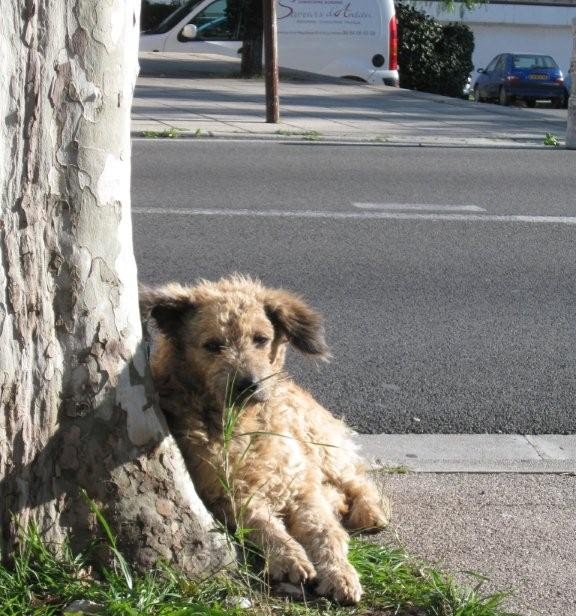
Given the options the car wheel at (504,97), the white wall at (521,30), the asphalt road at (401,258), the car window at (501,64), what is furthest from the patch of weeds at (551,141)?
the white wall at (521,30)

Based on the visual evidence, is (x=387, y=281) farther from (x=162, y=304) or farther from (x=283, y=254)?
(x=162, y=304)

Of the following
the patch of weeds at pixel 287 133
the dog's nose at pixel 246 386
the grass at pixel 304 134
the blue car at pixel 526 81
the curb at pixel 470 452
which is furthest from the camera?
the blue car at pixel 526 81

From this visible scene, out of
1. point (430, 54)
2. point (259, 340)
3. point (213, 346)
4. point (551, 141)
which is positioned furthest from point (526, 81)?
point (213, 346)

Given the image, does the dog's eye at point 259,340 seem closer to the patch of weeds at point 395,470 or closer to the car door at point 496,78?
the patch of weeds at point 395,470

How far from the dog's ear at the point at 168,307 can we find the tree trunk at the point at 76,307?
688mm

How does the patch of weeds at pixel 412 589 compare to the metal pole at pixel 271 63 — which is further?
the metal pole at pixel 271 63

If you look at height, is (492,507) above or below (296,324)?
below

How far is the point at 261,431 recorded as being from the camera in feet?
12.9

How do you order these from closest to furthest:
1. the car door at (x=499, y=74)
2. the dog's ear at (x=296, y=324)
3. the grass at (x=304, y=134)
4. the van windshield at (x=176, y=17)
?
the dog's ear at (x=296, y=324), the grass at (x=304, y=134), the van windshield at (x=176, y=17), the car door at (x=499, y=74)

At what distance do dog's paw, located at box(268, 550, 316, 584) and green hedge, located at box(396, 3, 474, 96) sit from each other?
2722 cm

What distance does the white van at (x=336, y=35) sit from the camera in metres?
25.0

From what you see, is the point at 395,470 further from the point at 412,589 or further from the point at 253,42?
the point at 253,42

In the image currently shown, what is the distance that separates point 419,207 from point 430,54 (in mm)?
20499

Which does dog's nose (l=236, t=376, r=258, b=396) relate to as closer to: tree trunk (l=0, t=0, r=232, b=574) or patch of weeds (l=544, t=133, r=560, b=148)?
tree trunk (l=0, t=0, r=232, b=574)
